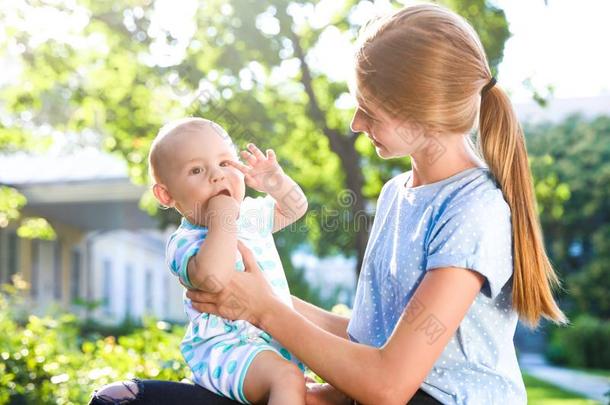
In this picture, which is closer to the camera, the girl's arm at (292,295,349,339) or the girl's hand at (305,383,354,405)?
the girl's hand at (305,383,354,405)

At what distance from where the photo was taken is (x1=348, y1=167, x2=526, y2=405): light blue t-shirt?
225cm

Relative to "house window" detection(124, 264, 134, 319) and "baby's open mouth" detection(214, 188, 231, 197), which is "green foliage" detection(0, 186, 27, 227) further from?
"house window" detection(124, 264, 134, 319)

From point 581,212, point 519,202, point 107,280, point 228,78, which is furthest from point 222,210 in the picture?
point 581,212

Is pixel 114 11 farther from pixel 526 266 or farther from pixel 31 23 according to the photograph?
pixel 526 266

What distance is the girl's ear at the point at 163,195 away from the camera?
2.63m

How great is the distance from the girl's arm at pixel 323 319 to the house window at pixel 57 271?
23.1 metres

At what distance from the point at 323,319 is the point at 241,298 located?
595mm

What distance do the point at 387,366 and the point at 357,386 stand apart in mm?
91

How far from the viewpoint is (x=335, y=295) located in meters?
20.5

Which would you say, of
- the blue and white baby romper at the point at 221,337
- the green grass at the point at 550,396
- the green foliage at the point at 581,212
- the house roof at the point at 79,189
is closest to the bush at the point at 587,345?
the green foliage at the point at 581,212

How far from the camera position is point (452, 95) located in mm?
2346

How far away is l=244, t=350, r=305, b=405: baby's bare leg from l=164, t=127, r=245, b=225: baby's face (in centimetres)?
44

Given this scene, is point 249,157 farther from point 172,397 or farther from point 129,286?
point 129,286

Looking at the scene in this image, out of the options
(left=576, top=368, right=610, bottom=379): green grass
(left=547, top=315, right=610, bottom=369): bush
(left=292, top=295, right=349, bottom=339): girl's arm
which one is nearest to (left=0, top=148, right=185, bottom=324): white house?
(left=576, top=368, right=610, bottom=379): green grass
